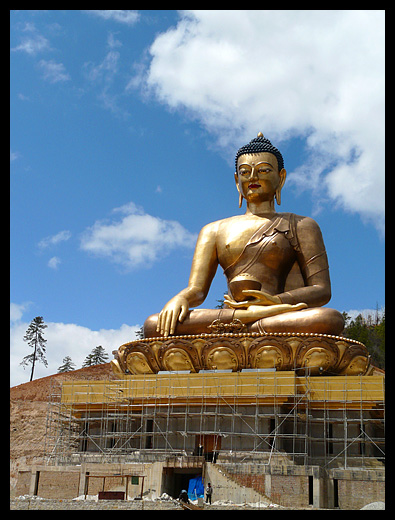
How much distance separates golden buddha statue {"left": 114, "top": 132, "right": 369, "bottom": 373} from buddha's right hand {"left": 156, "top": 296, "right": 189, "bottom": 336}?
0.03 metres

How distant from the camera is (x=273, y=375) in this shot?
14.8 metres

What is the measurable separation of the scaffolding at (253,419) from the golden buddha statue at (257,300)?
0.59 meters

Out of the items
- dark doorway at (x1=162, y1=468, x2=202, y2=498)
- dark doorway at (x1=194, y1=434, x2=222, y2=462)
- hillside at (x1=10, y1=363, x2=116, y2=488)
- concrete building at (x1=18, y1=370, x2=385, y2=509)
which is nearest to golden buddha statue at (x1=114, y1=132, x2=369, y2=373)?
concrete building at (x1=18, y1=370, x2=385, y2=509)

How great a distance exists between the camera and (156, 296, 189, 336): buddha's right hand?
1664 cm

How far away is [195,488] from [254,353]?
356 cm

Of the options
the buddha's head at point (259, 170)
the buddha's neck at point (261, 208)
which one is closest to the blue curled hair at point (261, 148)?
the buddha's head at point (259, 170)

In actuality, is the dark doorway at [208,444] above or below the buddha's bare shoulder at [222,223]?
below

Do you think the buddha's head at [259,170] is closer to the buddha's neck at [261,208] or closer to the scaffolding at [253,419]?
the buddha's neck at [261,208]

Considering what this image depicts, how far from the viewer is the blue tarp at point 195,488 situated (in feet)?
42.3

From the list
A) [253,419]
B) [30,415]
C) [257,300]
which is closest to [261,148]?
[257,300]

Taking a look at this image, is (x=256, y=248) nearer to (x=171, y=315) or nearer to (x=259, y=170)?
(x=259, y=170)

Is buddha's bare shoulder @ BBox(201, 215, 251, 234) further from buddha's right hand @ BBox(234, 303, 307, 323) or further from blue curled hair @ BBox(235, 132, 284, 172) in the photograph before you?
buddha's right hand @ BBox(234, 303, 307, 323)
